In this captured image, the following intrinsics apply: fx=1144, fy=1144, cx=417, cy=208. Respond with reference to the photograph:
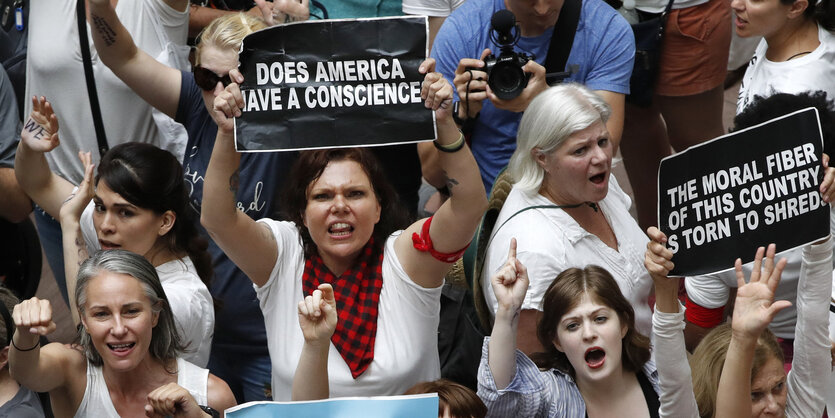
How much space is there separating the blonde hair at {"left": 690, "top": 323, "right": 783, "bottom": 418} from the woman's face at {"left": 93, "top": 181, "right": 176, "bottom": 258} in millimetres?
1842

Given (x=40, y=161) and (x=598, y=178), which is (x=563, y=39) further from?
(x=40, y=161)

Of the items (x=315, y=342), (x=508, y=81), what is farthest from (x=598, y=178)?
(x=315, y=342)

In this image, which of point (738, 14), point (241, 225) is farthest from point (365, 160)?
point (738, 14)

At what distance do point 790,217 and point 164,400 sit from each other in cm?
173

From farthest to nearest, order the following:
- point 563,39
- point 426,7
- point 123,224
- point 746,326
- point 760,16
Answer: point 426,7 → point 563,39 → point 760,16 → point 123,224 → point 746,326

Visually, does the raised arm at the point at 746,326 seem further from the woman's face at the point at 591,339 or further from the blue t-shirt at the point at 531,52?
the blue t-shirt at the point at 531,52

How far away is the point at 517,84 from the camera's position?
158 inches

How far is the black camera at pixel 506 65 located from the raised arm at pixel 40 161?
1.59 meters

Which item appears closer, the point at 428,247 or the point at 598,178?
the point at 428,247

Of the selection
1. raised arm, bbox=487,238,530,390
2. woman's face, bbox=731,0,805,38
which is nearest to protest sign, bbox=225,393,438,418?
raised arm, bbox=487,238,530,390

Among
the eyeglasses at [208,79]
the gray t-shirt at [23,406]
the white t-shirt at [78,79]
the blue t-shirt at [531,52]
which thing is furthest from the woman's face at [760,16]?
the gray t-shirt at [23,406]

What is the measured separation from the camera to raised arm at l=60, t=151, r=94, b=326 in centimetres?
402

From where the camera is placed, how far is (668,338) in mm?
2951

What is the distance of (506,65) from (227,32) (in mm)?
992
